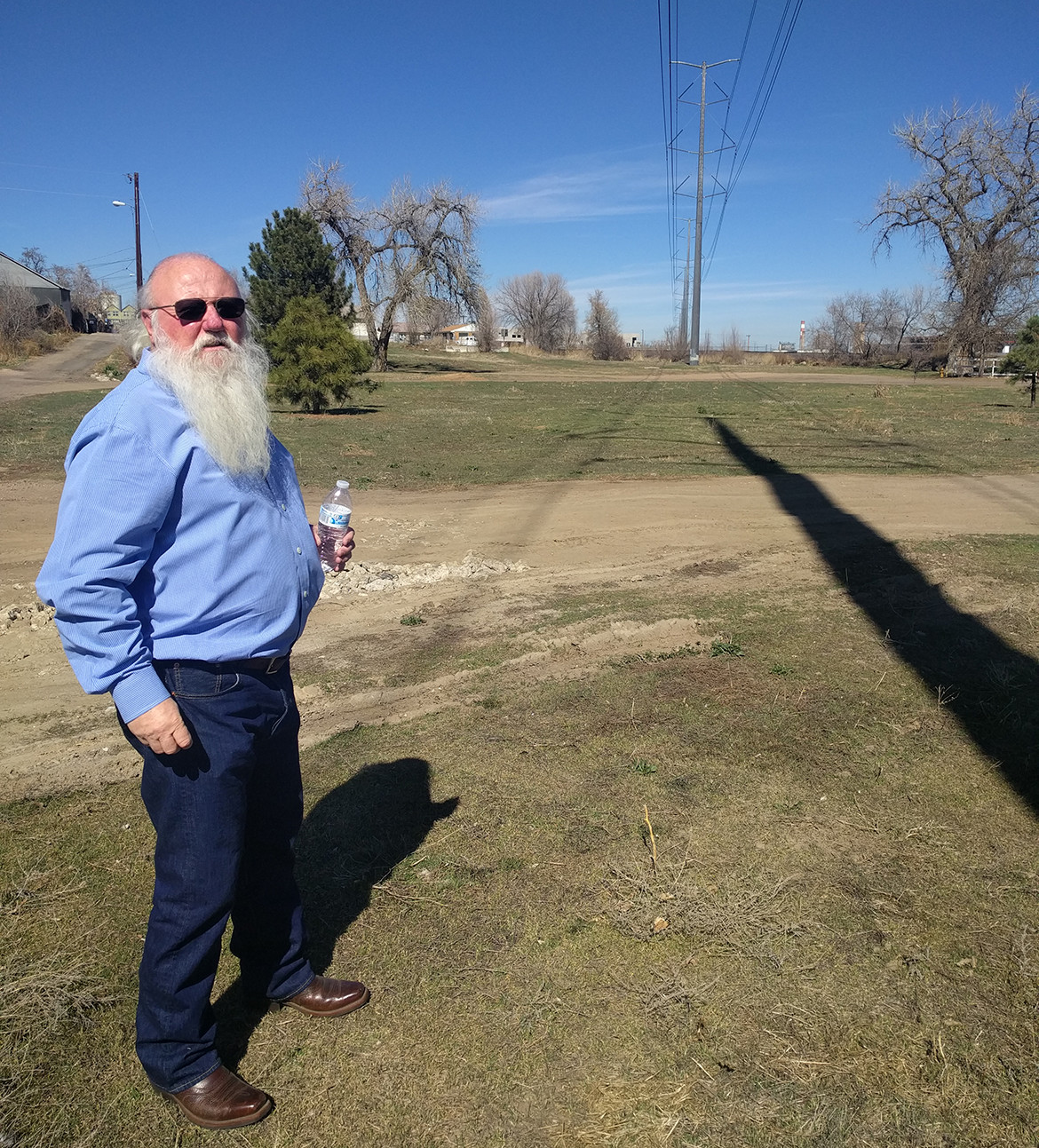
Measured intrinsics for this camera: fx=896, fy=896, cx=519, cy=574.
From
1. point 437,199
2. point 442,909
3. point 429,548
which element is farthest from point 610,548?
point 437,199

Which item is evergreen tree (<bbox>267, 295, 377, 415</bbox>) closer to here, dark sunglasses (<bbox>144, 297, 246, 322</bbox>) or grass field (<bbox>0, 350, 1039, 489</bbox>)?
grass field (<bbox>0, 350, 1039, 489</bbox>)

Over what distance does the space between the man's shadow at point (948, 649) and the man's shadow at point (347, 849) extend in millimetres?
Result: 2730

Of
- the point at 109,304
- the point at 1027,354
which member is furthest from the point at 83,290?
the point at 1027,354

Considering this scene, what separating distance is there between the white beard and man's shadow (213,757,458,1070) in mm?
1680

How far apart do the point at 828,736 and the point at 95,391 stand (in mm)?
30063

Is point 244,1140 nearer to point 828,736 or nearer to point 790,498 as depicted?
point 828,736

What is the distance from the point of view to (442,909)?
3246 millimetres

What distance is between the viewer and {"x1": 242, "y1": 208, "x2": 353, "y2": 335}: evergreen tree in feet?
125

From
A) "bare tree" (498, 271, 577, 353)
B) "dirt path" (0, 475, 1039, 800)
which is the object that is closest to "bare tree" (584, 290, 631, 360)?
"bare tree" (498, 271, 577, 353)

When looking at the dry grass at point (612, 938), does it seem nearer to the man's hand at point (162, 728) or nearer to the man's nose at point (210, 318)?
the man's hand at point (162, 728)

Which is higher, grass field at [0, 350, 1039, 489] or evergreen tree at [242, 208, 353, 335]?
evergreen tree at [242, 208, 353, 335]

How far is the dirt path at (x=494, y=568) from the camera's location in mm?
5035

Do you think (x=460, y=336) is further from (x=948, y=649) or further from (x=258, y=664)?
(x=258, y=664)

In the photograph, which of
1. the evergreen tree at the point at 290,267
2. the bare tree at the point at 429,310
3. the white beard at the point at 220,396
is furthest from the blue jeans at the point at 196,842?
the bare tree at the point at 429,310
